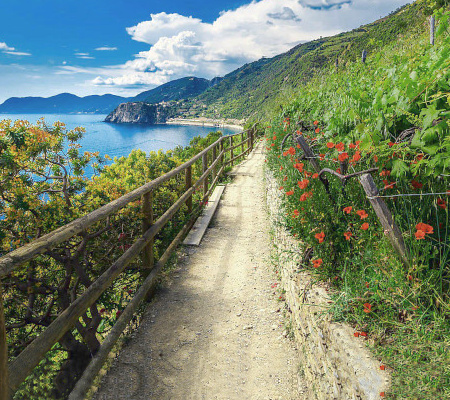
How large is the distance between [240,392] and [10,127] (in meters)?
3.01

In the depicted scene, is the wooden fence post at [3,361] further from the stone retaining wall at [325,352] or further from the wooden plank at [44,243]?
the stone retaining wall at [325,352]

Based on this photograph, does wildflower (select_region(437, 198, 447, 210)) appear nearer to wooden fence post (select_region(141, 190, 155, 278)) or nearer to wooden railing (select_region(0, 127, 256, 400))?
wooden railing (select_region(0, 127, 256, 400))

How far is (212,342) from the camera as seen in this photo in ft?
8.87

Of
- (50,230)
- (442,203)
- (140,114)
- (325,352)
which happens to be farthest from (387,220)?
(140,114)

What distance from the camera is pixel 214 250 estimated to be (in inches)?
182

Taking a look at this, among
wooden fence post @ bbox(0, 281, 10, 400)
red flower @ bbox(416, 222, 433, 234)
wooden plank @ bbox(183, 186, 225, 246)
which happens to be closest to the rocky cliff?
wooden plank @ bbox(183, 186, 225, 246)

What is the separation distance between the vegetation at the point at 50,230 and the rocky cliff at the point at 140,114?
16440 centimetres

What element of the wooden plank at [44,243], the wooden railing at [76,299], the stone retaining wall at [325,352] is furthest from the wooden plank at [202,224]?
the wooden plank at [44,243]

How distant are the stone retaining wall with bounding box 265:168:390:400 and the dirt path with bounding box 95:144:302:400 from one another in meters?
0.28

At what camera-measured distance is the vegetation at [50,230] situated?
227 cm

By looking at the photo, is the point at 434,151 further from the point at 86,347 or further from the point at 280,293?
the point at 86,347

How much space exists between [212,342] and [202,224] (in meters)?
2.83

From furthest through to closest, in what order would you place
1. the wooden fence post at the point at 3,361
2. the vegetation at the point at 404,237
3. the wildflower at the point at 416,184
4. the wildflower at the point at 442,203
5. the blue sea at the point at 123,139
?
the blue sea at the point at 123,139
the wildflower at the point at 416,184
the wildflower at the point at 442,203
the vegetation at the point at 404,237
the wooden fence post at the point at 3,361

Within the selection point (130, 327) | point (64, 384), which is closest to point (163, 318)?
point (130, 327)
